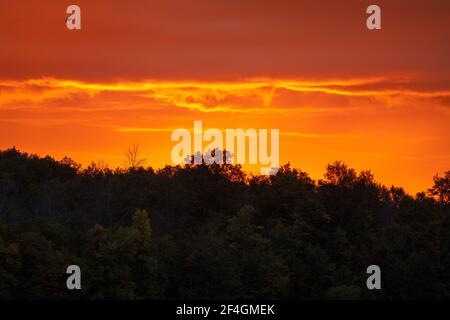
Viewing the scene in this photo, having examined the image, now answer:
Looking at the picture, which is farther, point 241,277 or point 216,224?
point 216,224

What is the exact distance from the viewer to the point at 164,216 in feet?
298

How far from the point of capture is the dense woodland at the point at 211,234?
71.7 m

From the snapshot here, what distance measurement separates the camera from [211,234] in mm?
80688

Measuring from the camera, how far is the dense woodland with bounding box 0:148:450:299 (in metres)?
71.7

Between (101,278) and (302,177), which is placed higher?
(302,177)

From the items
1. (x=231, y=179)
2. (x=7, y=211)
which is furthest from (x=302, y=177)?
(x=7, y=211)

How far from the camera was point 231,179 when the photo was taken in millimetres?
102625
